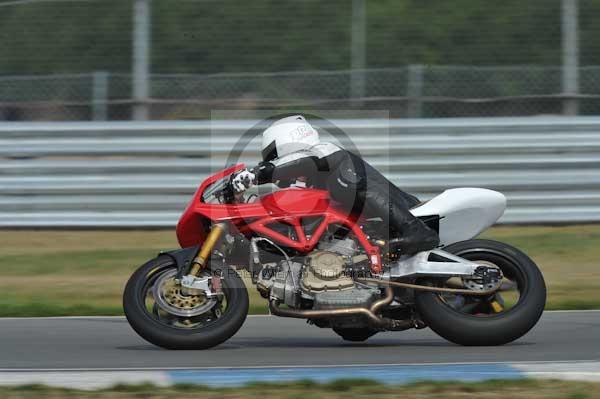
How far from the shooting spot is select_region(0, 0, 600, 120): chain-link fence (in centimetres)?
1176

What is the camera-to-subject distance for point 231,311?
22.1 feet

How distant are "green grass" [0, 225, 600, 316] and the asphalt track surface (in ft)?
3.12

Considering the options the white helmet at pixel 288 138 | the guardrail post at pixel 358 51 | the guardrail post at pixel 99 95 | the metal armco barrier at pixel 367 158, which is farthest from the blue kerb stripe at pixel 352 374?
the guardrail post at pixel 99 95

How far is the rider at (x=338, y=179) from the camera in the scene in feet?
22.2

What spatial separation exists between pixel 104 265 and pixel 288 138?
450 centimetres

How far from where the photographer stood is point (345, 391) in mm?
5570

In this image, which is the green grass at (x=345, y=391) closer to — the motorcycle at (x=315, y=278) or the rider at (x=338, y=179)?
the motorcycle at (x=315, y=278)

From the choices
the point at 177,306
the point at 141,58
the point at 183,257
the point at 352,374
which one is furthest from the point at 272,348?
the point at 141,58

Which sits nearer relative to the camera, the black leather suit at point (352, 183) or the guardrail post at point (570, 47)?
the black leather suit at point (352, 183)

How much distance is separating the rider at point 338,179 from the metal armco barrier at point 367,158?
464 cm

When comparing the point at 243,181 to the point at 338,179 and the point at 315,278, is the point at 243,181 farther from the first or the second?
the point at 315,278

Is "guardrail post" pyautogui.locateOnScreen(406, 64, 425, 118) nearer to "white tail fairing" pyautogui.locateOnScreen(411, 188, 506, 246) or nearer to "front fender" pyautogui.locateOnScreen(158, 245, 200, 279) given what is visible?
"white tail fairing" pyautogui.locateOnScreen(411, 188, 506, 246)

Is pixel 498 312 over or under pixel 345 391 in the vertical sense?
over

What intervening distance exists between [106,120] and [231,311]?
584 cm
